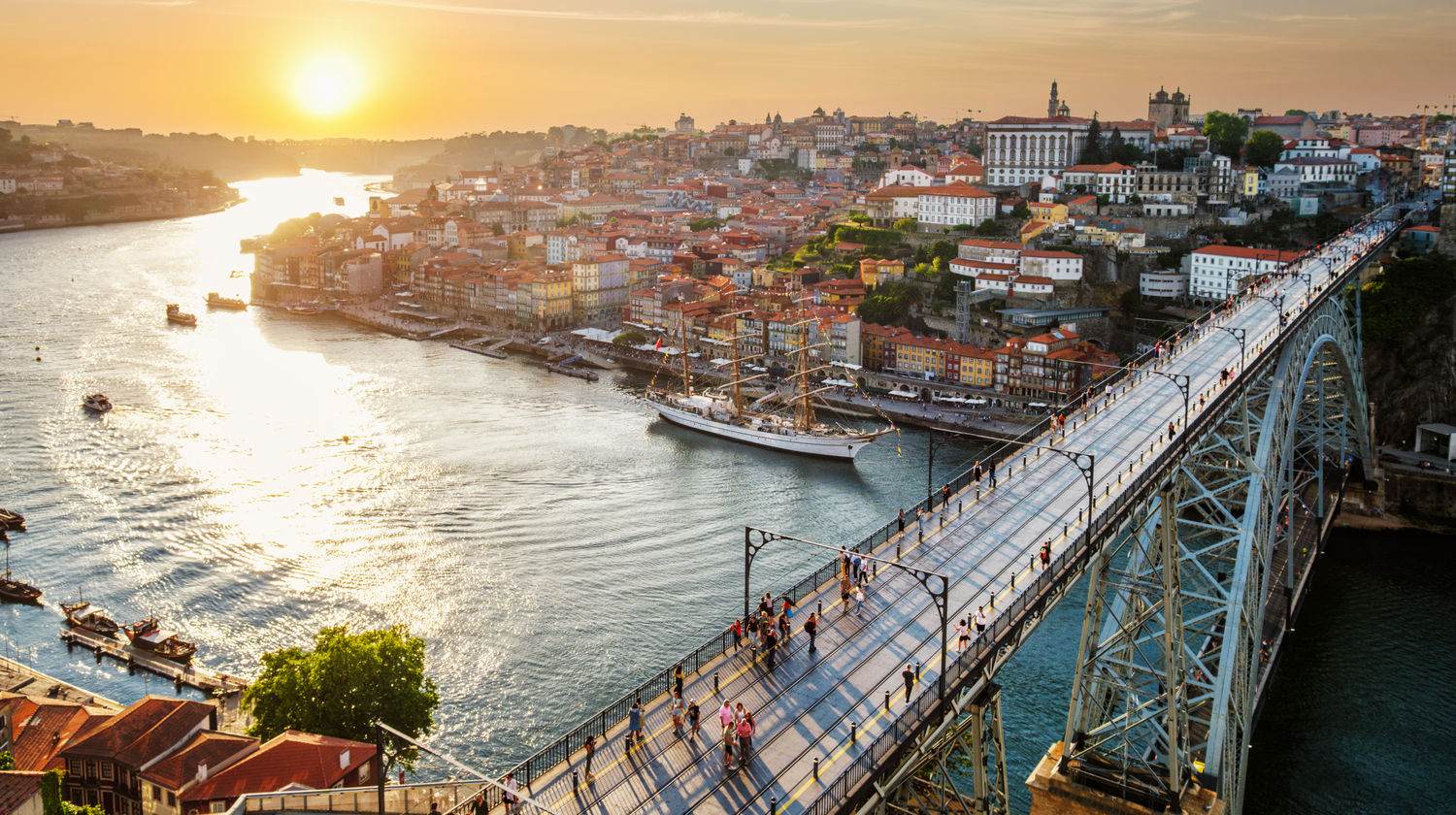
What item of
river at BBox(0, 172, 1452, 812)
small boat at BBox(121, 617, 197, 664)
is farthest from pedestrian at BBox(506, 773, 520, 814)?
small boat at BBox(121, 617, 197, 664)

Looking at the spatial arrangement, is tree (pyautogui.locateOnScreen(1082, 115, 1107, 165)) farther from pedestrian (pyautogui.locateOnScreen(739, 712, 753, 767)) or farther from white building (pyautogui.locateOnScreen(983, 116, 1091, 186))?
pedestrian (pyautogui.locateOnScreen(739, 712, 753, 767))

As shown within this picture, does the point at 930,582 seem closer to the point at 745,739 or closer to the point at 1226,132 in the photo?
the point at 745,739

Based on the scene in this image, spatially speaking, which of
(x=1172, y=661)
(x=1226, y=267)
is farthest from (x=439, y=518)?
(x=1226, y=267)

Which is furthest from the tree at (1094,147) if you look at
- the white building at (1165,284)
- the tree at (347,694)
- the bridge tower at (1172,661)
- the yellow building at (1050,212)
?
the tree at (347,694)

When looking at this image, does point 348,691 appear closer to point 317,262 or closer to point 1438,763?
point 1438,763

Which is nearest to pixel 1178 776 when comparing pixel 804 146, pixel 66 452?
pixel 66 452

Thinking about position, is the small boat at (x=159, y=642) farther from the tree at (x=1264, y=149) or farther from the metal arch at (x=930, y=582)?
the tree at (x=1264, y=149)

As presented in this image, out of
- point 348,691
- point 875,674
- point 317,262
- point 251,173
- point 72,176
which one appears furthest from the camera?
point 251,173
